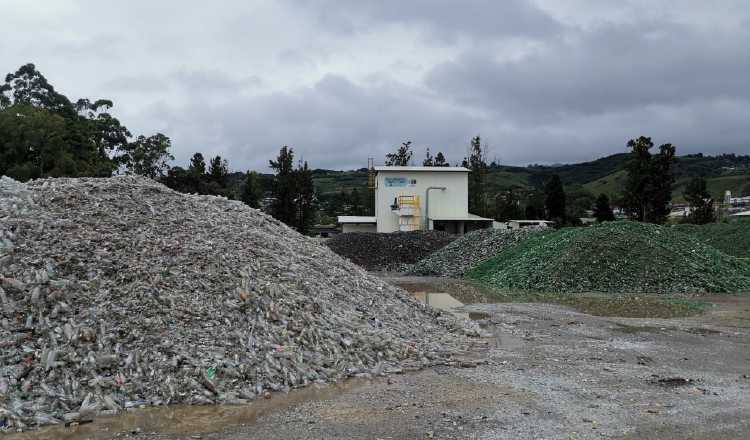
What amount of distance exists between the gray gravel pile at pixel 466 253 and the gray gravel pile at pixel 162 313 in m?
10.7

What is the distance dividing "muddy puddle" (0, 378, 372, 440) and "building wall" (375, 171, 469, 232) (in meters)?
26.3

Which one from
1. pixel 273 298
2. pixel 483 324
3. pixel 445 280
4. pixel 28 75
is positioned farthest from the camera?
pixel 28 75

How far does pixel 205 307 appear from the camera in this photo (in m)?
7.02

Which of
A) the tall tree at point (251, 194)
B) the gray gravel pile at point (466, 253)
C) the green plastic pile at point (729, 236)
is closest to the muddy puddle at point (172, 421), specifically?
the gray gravel pile at point (466, 253)

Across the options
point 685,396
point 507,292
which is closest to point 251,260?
point 685,396

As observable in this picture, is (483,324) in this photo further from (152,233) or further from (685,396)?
(152,233)

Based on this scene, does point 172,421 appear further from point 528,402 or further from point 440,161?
point 440,161

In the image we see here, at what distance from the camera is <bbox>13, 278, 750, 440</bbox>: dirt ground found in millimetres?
5066

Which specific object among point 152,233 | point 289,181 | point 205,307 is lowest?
point 205,307

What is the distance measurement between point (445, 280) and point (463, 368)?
11.7 meters

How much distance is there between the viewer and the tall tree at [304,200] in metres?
35.9

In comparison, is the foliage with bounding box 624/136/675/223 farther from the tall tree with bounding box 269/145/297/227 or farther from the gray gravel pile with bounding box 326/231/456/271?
the tall tree with bounding box 269/145/297/227

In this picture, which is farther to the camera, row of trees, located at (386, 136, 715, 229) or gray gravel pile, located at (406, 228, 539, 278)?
row of trees, located at (386, 136, 715, 229)

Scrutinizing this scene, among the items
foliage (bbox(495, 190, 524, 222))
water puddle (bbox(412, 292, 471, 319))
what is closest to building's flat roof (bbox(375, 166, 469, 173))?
foliage (bbox(495, 190, 524, 222))
